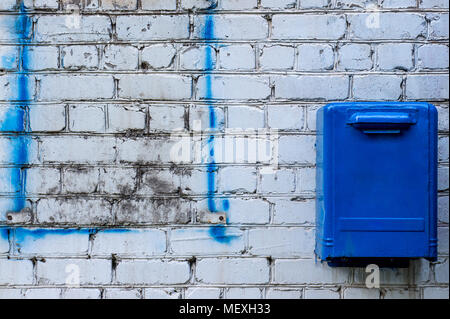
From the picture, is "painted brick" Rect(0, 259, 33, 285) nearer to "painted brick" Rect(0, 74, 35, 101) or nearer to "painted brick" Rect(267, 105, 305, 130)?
"painted brick" Rect(0, 74, 35, 101)

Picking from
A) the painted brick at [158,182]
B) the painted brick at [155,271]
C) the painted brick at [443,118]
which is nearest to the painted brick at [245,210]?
the painted brick at [158,182]

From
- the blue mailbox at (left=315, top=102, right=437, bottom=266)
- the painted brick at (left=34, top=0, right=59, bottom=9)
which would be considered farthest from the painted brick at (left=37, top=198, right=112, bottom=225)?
the blue mailbox at (left=315, top=102, right=437, bottom=266)

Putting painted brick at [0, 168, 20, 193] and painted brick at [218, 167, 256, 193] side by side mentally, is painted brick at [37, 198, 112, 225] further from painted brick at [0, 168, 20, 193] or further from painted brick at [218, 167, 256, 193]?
painted brick at [218, 167, 256, 193]

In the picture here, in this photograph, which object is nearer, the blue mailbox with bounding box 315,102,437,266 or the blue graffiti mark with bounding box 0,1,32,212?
the blue mailbox with bounding box 315,102,437,266

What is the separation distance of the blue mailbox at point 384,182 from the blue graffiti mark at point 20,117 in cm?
114

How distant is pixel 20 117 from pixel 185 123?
623 mm

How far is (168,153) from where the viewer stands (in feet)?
6.11

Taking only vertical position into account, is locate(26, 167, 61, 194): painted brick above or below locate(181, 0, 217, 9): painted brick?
below

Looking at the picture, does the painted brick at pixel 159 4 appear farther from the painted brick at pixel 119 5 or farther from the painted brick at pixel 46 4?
the painted brick at pixel 46 4

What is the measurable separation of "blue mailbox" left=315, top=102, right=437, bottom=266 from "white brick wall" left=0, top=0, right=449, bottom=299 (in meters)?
0.23

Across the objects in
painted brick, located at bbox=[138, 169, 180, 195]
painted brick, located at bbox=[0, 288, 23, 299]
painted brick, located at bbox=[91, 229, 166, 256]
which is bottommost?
painted brick, located at bbox=[0, 288, 23, 299]

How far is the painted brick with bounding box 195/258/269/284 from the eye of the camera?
187 centimetres

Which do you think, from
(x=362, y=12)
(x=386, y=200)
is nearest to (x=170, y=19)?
(x=362, y=12)

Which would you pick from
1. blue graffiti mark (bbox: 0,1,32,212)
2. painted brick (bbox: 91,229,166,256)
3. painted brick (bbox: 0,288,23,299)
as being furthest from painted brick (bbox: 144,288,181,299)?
blue graffiti mark (bbox: 0,1,32,212)
